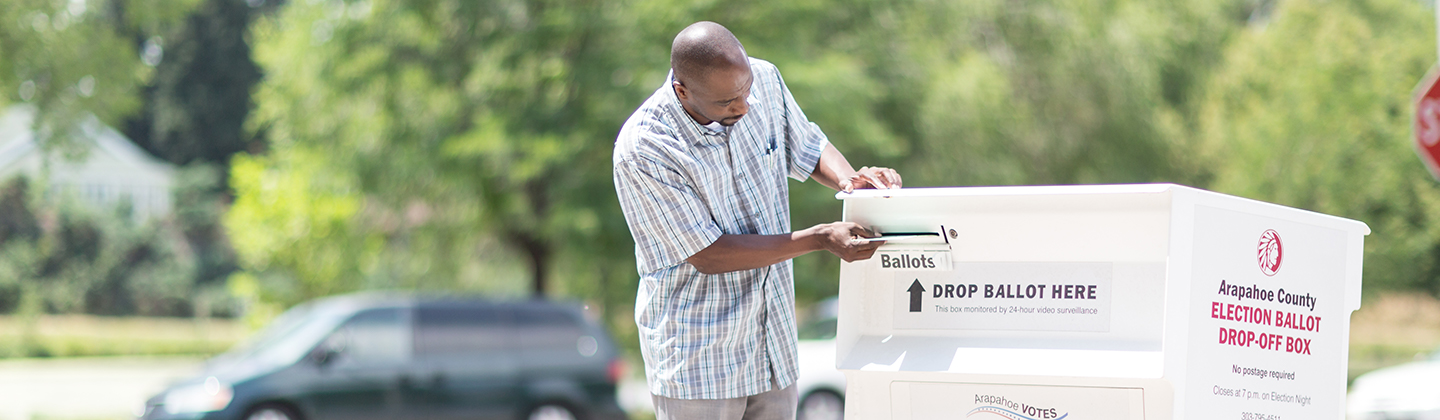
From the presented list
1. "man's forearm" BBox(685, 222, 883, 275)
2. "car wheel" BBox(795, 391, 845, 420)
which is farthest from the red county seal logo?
"car wheel" BBox(795, 391, 845, 420)

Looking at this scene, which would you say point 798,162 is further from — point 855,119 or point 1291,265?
point 855,119

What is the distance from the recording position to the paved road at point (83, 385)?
13.4m

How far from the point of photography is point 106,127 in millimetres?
8852

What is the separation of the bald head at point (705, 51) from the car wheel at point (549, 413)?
809cm

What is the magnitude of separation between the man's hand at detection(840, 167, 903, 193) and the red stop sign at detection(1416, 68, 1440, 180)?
148 inches

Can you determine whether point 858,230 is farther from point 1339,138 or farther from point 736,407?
point 1339,138

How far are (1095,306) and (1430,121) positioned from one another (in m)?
3.73

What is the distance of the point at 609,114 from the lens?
11.6m

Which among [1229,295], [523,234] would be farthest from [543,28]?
[1229,295]

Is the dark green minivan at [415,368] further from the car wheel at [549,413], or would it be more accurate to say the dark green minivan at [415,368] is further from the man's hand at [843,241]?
the man's hand at [843,241]

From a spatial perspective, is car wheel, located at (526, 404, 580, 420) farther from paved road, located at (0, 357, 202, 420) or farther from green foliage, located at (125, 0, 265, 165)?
green foliage, located at (125, 0, 265, 165)

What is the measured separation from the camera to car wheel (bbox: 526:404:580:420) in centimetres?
1041

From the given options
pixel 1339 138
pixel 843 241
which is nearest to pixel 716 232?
pixel 843 241

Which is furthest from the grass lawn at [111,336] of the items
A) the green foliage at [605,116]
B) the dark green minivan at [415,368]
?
the dark green minivan at [415,368]
